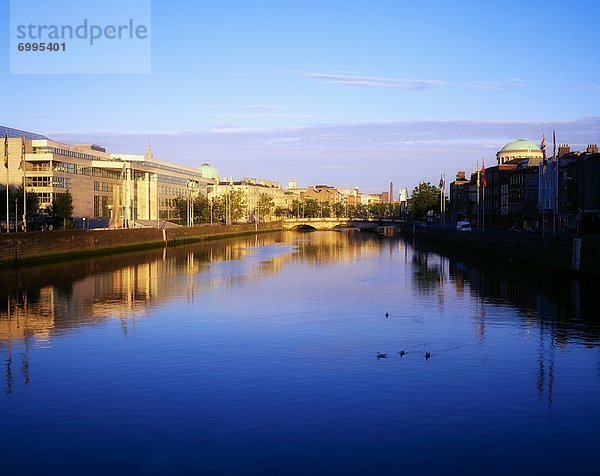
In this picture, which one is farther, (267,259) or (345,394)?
(267,259)

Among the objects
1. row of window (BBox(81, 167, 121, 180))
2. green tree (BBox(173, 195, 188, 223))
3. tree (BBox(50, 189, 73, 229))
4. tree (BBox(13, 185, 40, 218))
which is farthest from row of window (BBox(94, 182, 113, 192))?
tree (BBox(13, 185, 40, 218))

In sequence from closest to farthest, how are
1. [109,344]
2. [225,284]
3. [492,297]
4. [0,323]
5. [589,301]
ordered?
[109,344]
[0,323]
[589,301]
[492,297]
[225,284]

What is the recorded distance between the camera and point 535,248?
60312 millimetres

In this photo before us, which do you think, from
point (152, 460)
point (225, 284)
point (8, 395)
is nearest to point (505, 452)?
point (152, 460)

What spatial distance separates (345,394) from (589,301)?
75.4ft

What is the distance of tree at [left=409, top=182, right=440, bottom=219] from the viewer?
167 meters

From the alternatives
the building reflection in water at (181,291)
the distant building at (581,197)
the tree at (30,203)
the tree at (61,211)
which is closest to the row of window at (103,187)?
the tree at (61,211)

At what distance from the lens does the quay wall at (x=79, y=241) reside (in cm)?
5441

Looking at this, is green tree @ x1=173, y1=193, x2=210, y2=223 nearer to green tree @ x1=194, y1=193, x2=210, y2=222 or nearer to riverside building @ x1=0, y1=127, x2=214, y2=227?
green tree @ x1=194, y1=193, x2=210, y2=222

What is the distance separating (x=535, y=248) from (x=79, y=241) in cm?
4073

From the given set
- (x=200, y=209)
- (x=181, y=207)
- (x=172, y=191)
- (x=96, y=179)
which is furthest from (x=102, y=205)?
(x=172, y=191)

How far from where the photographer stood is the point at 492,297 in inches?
1618

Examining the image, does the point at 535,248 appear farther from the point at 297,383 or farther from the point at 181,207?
the point at 181,207

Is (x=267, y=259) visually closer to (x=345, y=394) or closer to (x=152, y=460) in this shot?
(x=345, y=394)
